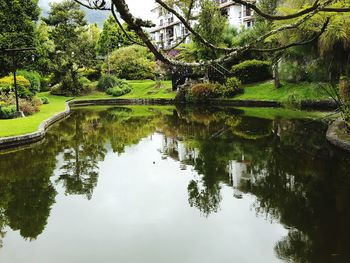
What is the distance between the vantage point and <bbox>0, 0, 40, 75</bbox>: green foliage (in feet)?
90.5

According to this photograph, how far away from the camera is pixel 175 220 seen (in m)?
6.94

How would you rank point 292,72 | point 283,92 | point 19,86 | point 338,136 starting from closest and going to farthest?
point 338,136 < point 19,86 < point 292,72 < point 283,92

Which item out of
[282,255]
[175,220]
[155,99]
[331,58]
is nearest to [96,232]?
[175,220]

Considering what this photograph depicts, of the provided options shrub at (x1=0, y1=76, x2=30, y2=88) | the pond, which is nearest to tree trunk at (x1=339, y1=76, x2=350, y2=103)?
the pond

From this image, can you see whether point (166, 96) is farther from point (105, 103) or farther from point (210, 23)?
point (210, 23)

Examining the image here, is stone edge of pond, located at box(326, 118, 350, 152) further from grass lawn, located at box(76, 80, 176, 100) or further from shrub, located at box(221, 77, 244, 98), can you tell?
grass lawn, located at box(76, 80, 176, 100)

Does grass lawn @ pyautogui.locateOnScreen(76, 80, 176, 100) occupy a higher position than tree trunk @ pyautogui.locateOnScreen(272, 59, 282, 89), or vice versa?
tree trunk @ pyautogui.locateOnScreen(272, 59, 282, 89)

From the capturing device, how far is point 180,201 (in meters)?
7.98

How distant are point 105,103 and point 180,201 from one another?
31.9 metres

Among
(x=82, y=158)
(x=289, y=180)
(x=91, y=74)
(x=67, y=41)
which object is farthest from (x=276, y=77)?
(x=91, y=74)

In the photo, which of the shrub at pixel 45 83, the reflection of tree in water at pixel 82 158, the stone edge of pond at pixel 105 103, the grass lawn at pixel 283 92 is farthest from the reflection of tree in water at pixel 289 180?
the shrub at pixel 45 83

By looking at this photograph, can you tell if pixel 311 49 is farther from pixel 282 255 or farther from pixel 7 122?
pixel 7 122

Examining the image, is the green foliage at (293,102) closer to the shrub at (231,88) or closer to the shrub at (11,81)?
the shrub at (231,88)

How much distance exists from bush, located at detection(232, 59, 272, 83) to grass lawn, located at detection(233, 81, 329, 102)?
1.05 meters
